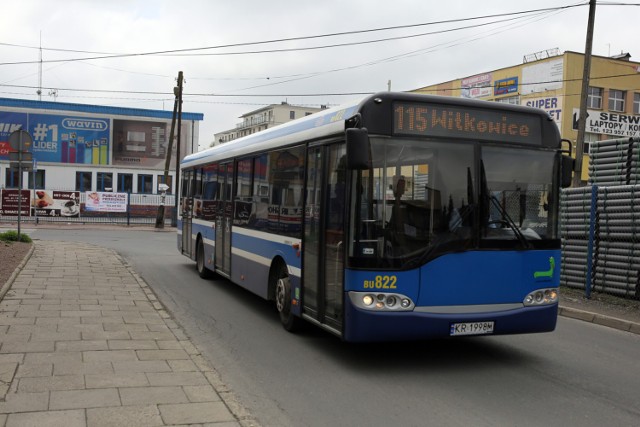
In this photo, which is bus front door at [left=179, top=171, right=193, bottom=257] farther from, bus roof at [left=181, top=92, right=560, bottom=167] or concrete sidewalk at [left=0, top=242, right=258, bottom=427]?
bus roof at [left=181, top=92, right=560, bottom=167]

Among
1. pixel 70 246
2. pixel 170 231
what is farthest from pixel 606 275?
pixel 170 231

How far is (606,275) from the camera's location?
11477mm

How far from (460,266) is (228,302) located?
17.6 ft

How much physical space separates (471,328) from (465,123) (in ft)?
7.06

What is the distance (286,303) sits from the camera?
8016 mm

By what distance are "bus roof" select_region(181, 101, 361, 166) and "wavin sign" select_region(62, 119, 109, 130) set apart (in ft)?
132

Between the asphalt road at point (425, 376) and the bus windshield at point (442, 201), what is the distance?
4.02 ft

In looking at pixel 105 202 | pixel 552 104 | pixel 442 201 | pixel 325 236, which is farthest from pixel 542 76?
pixel 325 236

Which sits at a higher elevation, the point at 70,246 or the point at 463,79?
the point at 463,79

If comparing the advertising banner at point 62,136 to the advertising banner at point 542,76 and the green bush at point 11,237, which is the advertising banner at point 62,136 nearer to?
the green bush at point 11,237

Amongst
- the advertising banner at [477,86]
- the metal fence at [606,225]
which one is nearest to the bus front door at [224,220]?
the metal fence at [606,225]

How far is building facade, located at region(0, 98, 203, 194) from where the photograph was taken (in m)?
47.3

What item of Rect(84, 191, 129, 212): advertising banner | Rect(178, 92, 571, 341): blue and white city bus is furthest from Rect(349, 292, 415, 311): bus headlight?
Rect(84, 191, 129, 212): advertising banner

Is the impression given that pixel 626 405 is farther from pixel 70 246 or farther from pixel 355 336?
pixel 70 246
